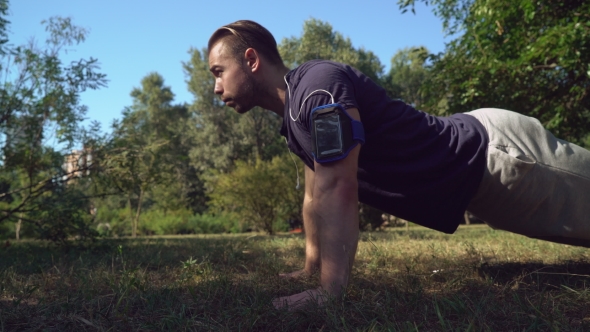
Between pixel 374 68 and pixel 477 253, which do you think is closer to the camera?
pixel 477 253

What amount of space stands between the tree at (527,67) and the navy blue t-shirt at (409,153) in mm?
4656

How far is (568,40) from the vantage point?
6.11 meters

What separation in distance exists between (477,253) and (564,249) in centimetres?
90

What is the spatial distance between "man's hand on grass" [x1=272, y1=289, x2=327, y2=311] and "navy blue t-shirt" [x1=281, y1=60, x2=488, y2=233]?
2.19ft

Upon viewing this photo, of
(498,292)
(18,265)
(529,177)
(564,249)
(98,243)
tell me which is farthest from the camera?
(98,243)

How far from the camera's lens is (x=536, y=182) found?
245 cm

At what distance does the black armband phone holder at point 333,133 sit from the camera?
2041mm

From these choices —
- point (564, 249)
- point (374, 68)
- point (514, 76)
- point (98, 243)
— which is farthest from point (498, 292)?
point (374, 68)

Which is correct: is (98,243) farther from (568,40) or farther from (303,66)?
(568,40)

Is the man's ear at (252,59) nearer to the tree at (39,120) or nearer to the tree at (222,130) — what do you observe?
the tree at (39,120)

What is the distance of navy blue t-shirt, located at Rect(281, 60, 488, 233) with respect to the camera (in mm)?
2363

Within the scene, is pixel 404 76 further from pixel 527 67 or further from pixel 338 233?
pixel 338 233

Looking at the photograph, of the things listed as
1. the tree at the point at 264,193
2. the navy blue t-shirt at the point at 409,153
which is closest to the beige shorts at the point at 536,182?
the navy blue t-shirt at the point at 409,153

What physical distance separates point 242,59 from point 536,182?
5.18ft
